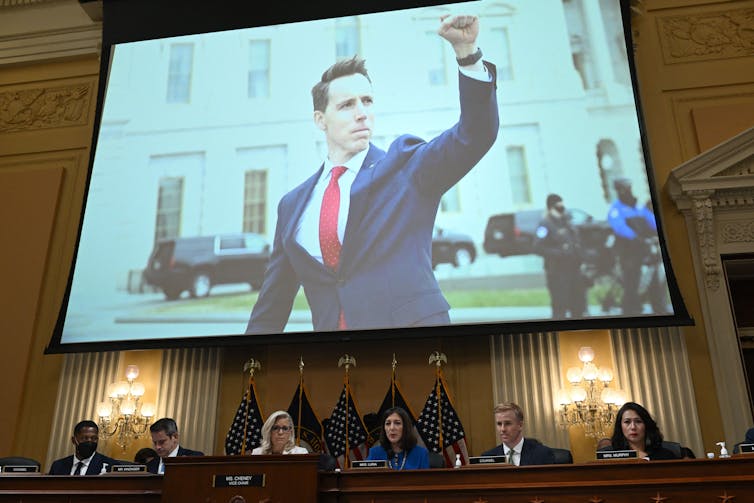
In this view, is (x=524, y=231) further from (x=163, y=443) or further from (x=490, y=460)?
(x=163, y=443)

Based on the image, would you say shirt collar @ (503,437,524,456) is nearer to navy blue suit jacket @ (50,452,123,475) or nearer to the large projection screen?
the large projection screen

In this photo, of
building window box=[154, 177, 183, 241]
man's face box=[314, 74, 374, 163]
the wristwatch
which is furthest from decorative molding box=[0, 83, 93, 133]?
the wristwatch

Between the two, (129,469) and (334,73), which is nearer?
(129,469)

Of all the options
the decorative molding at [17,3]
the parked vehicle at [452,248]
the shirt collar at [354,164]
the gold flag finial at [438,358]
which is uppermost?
the decorative molding at [17,3]

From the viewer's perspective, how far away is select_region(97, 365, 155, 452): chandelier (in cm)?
718

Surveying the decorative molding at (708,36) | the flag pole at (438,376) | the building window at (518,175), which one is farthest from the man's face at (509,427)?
the decorative molding at (708,36)

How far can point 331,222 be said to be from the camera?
23.5 feet

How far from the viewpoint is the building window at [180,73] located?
8.18 metres

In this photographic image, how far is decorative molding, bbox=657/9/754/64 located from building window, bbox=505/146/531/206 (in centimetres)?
224

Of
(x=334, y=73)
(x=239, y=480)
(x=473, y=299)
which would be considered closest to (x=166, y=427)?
(x=239, y=480)

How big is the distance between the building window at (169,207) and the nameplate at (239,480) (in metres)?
4.12

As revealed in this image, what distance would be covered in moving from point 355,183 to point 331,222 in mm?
473

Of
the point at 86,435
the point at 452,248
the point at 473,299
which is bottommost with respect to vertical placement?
the point at 86,435

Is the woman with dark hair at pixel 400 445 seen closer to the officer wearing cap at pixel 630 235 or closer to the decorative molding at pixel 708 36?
the officer wearing cap at pixel 630 235
